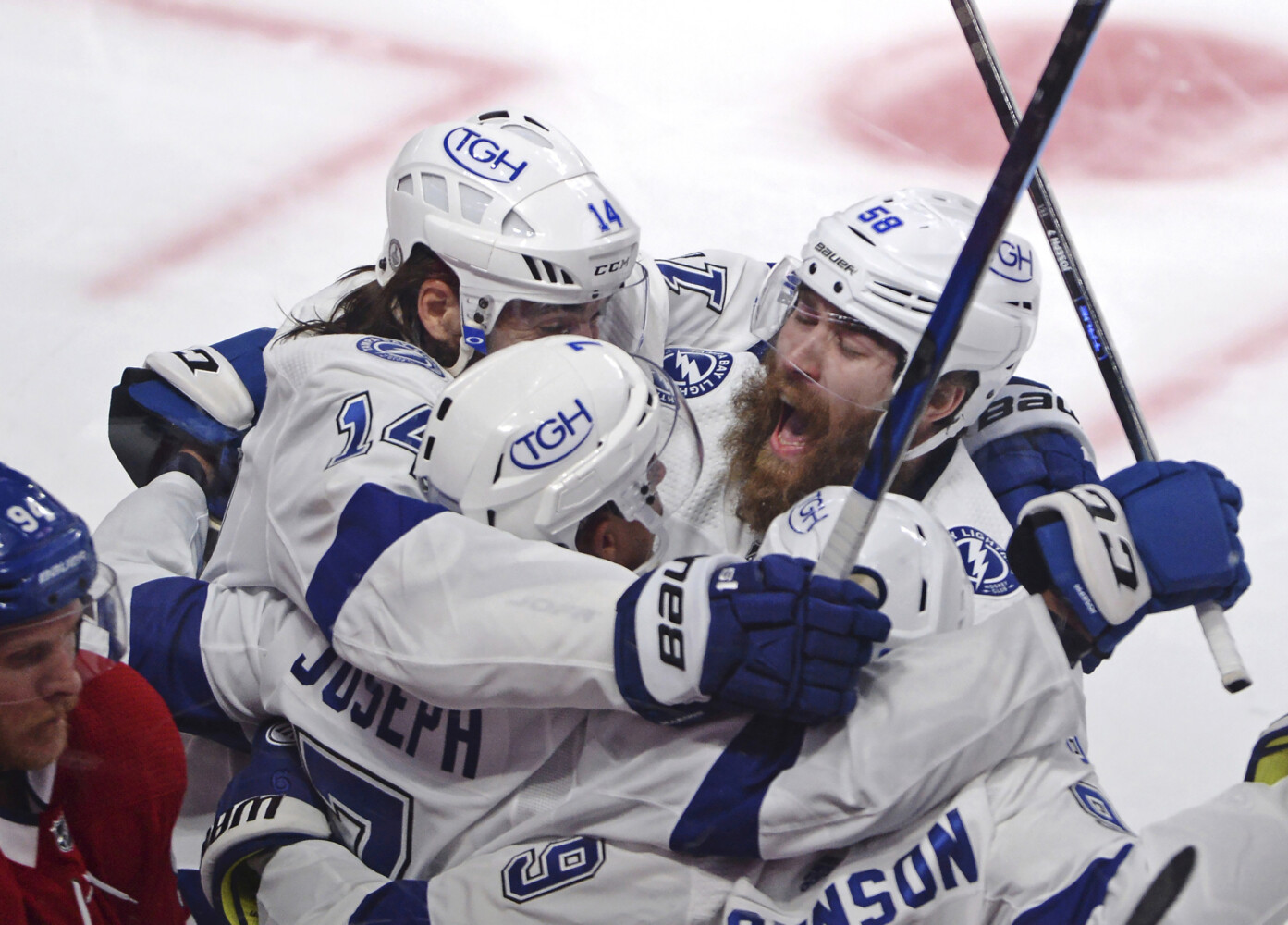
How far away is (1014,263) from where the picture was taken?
2.44 metres

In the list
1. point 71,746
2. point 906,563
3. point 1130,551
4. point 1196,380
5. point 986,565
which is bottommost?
point 1196,380

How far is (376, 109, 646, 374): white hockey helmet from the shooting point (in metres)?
2.34

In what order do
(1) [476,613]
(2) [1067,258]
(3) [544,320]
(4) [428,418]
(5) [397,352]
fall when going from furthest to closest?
(2) [1067,258] < (3) [544,320] < (5) [397,352] < (4) [428,418] < (1) [476,613]

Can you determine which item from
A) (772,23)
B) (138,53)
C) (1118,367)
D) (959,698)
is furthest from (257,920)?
(772,23)

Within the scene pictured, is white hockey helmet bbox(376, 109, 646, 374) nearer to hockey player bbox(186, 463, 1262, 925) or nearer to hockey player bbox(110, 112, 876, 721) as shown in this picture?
hockey player bbox(110, 112, 876, 721)

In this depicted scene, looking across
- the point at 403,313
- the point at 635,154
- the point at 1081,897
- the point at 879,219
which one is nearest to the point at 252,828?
the point at 403,313

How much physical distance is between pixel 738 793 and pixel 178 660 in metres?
1.02

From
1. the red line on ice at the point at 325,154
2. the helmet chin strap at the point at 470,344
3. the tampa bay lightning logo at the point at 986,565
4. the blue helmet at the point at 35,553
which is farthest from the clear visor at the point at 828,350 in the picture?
the red line on ice at the point at 325,154

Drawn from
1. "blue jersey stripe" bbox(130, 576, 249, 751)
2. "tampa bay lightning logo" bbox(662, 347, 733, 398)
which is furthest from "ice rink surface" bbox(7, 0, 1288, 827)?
"tampa bay lightning logo" bbox(662, 347, 733, 398)

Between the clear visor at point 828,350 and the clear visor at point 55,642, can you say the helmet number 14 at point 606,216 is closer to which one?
the clear visor at point 828,350

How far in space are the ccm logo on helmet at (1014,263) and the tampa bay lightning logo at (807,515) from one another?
733 millimetres

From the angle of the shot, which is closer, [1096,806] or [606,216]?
[1096,806]

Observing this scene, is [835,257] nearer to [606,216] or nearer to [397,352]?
[606,216]

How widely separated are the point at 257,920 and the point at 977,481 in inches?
54.9
